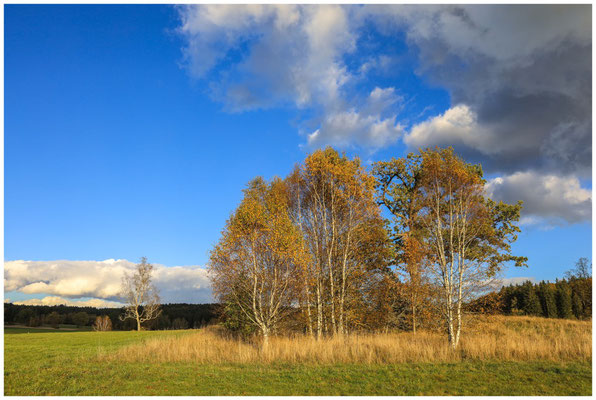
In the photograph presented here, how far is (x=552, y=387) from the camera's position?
10211 mm

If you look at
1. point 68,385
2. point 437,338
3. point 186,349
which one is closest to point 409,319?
point 437,338

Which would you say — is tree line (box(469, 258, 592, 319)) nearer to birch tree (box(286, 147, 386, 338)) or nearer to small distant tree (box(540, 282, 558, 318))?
small distant tree (box(540, 282, 558, 318))

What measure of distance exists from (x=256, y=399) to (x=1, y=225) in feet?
Answer: 29.6

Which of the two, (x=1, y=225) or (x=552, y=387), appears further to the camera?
(x=1, y=225)

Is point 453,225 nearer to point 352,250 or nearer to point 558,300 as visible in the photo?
point 352,250

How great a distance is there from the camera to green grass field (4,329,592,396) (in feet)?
33.7

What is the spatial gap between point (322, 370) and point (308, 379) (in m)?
1.54

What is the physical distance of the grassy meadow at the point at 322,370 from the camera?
10492 millimetres

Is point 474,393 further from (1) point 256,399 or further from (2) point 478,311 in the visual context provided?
(2) point 478,311

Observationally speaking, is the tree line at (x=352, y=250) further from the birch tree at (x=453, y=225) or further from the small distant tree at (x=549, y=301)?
the small distant tree at (x=549, y=301)

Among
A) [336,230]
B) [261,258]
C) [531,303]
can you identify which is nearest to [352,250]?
[336,230]

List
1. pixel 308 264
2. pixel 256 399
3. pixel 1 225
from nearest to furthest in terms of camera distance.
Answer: pixel 256 399, pixel 1 225, pixel 308 264

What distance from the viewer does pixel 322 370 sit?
13.1 metres

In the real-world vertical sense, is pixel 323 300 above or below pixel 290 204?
below
